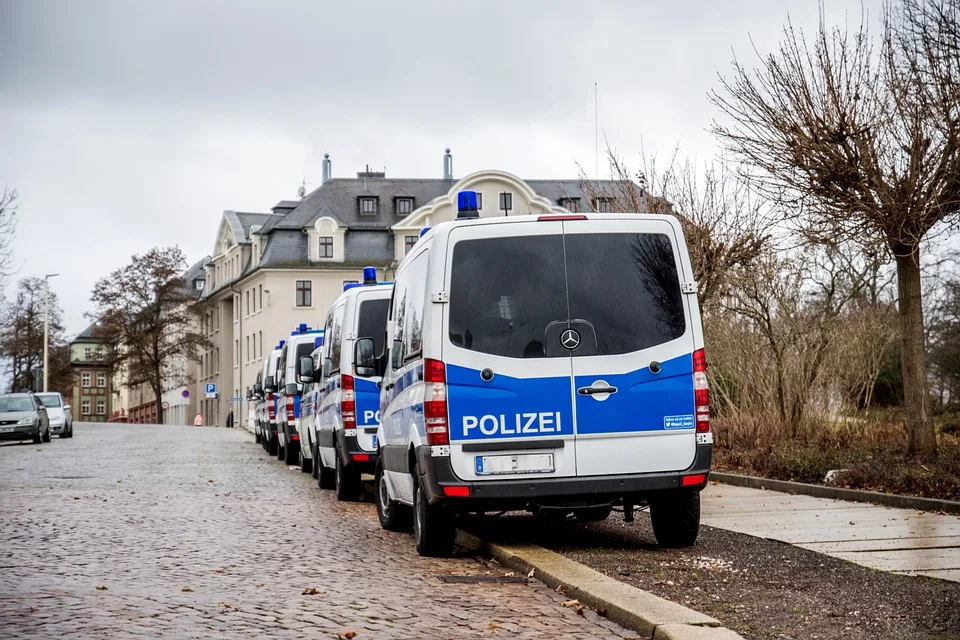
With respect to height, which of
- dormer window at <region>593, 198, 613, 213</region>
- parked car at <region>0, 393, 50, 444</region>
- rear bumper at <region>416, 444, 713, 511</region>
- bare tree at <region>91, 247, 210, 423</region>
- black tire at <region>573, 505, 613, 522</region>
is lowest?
black tire at <region>573, 505, 613, 522</region>

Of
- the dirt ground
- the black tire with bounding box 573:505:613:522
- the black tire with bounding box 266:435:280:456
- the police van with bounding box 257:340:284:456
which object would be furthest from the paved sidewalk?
the black tire with bounding box 266:435:280:456

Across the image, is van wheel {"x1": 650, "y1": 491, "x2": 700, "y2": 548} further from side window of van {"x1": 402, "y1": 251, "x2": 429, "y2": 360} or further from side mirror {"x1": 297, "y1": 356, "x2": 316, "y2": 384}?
side mirror {"x1": 297, "y1": 356, "x2": 316, "y2": 384}

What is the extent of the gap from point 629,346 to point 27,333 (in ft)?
269

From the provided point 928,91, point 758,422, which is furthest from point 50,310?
point 928,91

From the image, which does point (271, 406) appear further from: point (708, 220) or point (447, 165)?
point (447, 165)

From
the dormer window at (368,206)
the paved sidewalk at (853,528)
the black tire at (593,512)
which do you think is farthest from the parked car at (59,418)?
the dormer window at (368,206)

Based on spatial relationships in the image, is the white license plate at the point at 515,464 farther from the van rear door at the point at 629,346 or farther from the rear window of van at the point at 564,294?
the rear window of van at the point at 564,294

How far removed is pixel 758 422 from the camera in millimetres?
19484

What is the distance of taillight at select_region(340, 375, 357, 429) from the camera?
50.3 ft

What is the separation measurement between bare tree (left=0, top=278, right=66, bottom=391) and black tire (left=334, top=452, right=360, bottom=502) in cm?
7084

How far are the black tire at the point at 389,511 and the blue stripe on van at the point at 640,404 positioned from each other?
3.12m

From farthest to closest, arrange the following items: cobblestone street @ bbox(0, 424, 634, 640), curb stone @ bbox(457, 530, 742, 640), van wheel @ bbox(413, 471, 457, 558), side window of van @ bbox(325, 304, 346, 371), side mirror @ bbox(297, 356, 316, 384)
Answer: side mirror @ bbox(297, 356, 316, 384)
side window of van @ bbox(325, 304, 346, 371)
van wheel @ bbox(413, 471, 457, 558)
cobblestone street @ bbox(0, 424, 634, 640)
curb stone @ bbox(457, 530, 742, 640)

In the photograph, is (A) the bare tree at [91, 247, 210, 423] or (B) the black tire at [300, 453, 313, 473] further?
(A) the bare tree at [91, 247, 210, 423]

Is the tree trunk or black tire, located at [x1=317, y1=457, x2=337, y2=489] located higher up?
the tree trunk
